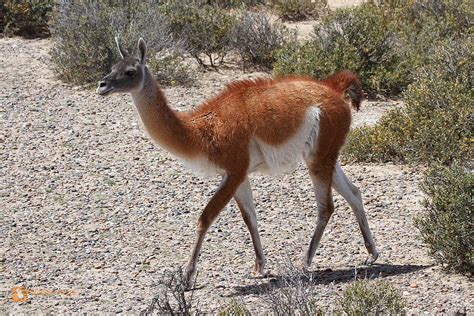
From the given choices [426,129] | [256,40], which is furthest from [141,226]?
[256,40]

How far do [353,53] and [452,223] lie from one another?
21.1 feet

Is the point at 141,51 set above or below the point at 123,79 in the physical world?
above

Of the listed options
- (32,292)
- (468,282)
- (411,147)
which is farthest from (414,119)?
(32,292)

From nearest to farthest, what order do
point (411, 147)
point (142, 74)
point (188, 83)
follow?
point (142, 74) < point (411, 147) < point (188, 83)

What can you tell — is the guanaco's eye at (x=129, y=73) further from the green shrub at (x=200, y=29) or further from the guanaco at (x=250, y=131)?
the green shrub at (x=200, y=29)

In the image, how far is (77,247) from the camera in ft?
28.4

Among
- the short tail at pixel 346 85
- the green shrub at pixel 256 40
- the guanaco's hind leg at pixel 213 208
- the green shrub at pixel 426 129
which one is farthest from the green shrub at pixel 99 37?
the guanaco's hind leg at pixel 213 208

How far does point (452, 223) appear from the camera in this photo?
7398mm

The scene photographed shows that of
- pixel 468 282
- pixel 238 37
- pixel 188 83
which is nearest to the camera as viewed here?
pixel 468 282

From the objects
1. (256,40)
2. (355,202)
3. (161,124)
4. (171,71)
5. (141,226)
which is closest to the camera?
(161,124)

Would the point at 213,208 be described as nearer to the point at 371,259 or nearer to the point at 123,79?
the point at 123,79

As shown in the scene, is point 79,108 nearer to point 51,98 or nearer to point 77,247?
point 51,98

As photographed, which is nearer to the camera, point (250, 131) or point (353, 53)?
point (250, 131)

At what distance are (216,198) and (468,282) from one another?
2086mm
